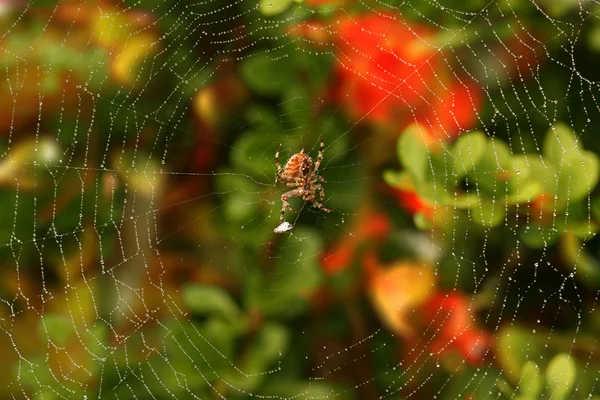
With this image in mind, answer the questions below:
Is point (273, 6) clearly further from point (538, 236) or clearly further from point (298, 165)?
point (538, 236)

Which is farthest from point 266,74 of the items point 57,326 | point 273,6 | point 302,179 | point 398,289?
point 57,326

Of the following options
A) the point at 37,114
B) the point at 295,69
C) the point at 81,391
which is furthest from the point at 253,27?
the point at 81,391

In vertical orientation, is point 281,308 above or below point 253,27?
below

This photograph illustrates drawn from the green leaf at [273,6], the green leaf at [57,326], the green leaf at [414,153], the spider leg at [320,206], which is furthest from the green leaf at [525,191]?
the green leaf at [57,326]

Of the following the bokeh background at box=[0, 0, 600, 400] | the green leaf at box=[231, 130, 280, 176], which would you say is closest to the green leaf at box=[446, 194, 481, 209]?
the bokeh background at box=[0, 0, 600, 400]

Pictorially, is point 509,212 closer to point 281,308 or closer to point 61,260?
point 281,308
